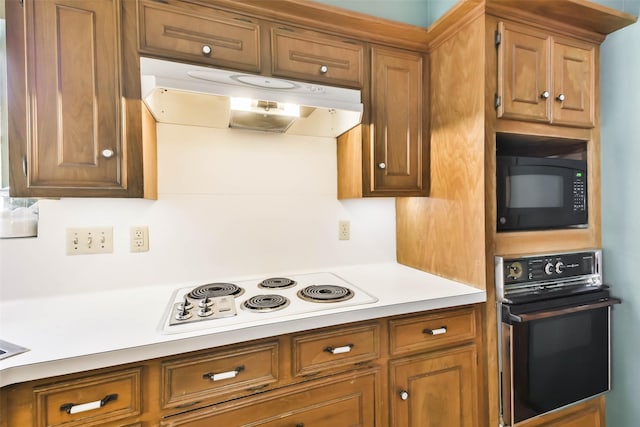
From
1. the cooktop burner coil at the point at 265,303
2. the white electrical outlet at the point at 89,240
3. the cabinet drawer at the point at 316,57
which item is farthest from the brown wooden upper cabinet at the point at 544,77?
the white electrical outlet at the point at 89,240

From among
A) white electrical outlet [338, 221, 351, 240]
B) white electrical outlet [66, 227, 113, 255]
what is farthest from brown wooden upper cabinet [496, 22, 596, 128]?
white electrical outlet [66, 227, 113, 255]

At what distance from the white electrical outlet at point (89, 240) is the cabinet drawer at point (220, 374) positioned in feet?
2.49

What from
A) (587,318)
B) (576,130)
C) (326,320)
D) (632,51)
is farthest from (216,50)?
(587,318)

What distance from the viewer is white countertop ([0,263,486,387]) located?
0.81 meters

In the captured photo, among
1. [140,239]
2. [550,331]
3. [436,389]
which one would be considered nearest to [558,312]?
[550,331]

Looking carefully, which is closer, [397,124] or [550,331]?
[550,331]

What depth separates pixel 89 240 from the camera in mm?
1339

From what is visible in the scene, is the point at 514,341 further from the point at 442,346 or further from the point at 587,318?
the point at 587,318

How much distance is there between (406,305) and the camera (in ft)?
3.86

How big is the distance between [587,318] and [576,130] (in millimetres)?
Answer: 913

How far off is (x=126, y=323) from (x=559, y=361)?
71.4 inches

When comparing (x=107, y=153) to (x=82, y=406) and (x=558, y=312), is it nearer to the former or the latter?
(x=82, y=406)

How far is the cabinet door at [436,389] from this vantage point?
1.19 metres

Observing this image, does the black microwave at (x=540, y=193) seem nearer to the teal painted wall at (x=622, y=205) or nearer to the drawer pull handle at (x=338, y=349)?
the teal painted wall at (x=622, y=205)
